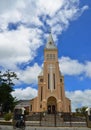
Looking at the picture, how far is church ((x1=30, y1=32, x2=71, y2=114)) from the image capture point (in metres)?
78.6

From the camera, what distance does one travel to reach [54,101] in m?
80.3

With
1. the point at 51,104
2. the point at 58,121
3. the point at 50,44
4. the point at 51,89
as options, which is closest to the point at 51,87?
the point at 51,89

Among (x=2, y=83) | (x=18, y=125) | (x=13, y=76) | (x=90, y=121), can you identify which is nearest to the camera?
(x=18, y=125)

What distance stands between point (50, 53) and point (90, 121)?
5285cm

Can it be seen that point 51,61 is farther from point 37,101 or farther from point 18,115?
point 18,115

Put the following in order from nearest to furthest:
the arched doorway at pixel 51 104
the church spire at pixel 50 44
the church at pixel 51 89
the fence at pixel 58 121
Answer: the fence at pixel 58 121, the church at pixel 51 89, the arched doorway at pixel 51 104, the church spire at pixel 50 44

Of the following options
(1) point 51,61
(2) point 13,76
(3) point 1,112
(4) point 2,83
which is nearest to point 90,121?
(4) point 2,83

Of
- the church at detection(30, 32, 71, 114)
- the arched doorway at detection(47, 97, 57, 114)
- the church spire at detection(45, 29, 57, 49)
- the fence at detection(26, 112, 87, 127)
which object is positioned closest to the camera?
the fence at detection(26, 112, 87, 127)

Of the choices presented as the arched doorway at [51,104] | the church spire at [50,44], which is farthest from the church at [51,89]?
the church spire at [50,44]

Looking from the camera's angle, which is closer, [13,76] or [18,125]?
[18,125]

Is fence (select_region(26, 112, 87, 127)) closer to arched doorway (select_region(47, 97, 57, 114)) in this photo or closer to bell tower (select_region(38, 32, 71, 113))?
bell tower (select_region(38, 32, 71, 113))

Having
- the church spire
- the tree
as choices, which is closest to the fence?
the tree

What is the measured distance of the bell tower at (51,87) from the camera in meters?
78.6

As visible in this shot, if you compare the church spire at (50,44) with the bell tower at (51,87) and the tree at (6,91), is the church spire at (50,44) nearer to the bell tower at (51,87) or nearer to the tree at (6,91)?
the bell tower at (51,87)
